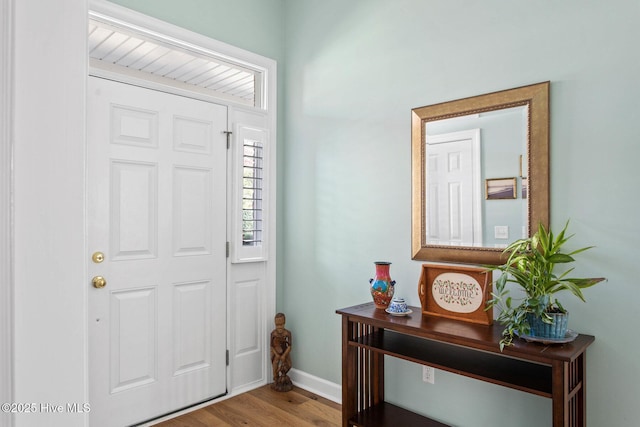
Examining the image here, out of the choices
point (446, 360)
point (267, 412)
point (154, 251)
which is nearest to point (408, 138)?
point (446, 360)

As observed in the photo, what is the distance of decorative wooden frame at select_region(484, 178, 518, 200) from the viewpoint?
205cm

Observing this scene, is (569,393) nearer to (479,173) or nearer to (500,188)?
(500,188)

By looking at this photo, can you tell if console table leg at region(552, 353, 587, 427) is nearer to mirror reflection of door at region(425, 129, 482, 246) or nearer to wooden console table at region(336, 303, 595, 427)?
wooden console table at region(336, 303, 595, 427)

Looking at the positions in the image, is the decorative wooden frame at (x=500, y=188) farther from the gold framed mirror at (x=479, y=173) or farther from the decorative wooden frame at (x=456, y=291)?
the decorative wooden frame at (x=456, y=291)

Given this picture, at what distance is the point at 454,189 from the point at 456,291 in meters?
0.55

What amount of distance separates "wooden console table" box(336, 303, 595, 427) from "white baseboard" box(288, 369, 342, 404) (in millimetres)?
394

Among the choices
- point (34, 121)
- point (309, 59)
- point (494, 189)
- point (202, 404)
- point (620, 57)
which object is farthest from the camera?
point (309, 59)

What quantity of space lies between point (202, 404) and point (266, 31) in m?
2.71

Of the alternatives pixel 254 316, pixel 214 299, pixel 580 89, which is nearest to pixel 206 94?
pixel 214 299

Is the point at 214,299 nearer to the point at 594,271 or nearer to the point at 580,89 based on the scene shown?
the point at 594,271

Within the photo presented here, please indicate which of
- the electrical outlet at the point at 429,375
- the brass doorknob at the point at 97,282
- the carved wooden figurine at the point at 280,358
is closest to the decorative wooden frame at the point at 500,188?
the electrical outlet at the point at 429,375

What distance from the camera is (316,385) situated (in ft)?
9.74

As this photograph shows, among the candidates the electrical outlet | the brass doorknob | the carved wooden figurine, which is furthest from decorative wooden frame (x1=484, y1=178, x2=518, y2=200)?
the brass doorknob

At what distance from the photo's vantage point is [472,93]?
2.21m
